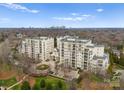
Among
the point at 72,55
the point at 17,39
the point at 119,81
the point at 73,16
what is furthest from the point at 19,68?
the point at 119,81

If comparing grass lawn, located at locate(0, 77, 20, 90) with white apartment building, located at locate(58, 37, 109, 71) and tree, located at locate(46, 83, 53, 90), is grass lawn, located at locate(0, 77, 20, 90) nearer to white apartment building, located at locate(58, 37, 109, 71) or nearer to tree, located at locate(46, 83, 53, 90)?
tree, located at locate(46, 83, 53, 90)

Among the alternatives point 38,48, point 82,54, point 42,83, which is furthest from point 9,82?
point 82,54

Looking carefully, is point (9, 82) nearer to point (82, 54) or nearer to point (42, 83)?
point (42, 83)

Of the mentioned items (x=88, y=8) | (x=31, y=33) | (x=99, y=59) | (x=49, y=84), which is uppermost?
(x=88, y=8)

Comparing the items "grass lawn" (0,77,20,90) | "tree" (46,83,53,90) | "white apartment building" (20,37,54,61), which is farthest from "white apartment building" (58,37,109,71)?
"grass lawn" (0,77,20,90)

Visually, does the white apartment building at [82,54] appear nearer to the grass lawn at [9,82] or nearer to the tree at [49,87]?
the tree at [49,87]

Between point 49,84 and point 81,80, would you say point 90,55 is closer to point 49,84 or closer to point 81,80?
point 81,80
